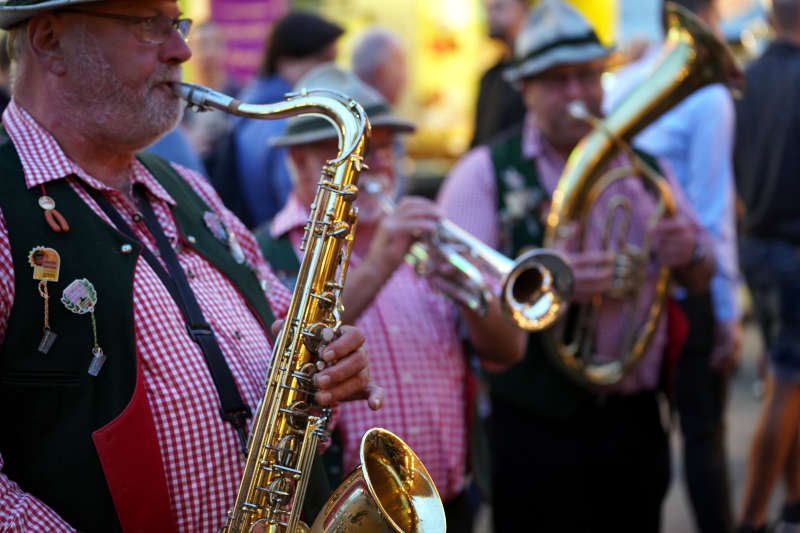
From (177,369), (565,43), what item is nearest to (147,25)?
(177,369)

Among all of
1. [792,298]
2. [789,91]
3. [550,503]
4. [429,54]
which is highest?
[429,54]

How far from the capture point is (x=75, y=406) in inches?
93.0

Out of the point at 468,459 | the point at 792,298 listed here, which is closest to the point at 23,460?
the point at 468,459

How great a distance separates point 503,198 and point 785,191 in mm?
2158

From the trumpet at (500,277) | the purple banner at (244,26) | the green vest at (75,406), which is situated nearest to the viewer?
the green vest at (75,406)

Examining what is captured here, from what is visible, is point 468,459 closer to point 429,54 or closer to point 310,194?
point 310,194

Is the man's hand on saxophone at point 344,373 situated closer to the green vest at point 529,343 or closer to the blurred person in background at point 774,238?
the green vest at point 529,343

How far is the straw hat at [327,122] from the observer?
12.3ft

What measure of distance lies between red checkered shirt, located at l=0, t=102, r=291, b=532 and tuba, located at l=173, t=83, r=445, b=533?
7cm

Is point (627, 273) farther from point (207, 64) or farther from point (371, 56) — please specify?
point (207, 64)

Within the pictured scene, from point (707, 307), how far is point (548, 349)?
1287mm

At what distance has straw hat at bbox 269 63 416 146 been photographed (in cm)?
376

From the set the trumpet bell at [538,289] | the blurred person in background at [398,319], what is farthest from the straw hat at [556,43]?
the trumpet bell at [538,289]

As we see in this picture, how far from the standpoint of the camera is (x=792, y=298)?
19.1 ft
